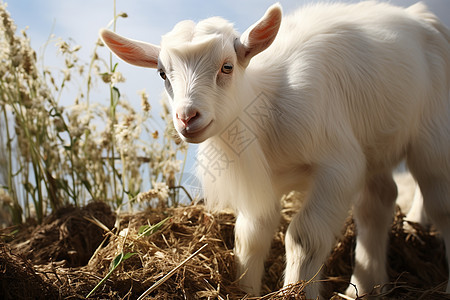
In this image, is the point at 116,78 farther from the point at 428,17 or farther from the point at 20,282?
the point at 428,17

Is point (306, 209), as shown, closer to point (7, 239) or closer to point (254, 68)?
point (254, 68)

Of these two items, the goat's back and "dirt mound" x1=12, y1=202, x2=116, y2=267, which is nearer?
the goat's back

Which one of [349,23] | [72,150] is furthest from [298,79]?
[72,150]

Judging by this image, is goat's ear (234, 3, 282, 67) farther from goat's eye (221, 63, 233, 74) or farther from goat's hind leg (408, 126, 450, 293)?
goat's hind leg (408, 126, 450, 293)

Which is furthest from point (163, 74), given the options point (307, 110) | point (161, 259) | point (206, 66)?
point (161, 259)

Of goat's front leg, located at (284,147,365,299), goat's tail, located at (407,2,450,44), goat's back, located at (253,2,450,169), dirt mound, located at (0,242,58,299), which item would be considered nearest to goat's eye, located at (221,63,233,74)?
goat's back, located at (253,2,450,169)

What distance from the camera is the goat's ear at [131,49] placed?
85.3 inches

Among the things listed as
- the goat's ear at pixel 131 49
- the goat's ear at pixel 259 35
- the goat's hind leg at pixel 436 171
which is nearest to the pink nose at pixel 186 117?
the goat's ear at pixel 259 35

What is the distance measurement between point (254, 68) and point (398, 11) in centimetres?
101

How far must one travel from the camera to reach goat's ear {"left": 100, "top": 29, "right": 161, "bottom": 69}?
217 cm

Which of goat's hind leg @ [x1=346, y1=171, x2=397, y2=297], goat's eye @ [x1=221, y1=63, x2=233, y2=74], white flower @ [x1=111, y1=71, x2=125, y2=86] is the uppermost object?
white flower @ [x1=111, y1=71, x2=125, y2=86]

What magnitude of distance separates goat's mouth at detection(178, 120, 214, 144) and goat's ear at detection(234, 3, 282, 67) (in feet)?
1.20

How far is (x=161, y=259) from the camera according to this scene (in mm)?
2340

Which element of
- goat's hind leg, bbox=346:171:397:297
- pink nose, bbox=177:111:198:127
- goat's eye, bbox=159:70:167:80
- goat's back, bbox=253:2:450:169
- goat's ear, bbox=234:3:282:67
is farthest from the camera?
goat's hind leg, bbox=346:171:397:297
